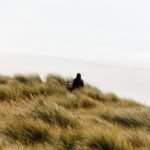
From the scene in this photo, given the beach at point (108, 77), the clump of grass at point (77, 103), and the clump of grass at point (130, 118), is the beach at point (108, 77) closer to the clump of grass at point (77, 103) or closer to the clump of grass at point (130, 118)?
the clump of grass at point (77, 103)

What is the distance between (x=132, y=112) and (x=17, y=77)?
9.53 metres

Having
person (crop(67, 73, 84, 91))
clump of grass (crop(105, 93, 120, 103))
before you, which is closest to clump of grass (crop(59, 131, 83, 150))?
clump of grass (crop(105, 93, 120, 103))

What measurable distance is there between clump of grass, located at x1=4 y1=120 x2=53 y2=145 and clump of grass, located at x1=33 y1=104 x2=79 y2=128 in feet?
2.58

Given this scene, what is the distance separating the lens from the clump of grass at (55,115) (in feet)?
21.3

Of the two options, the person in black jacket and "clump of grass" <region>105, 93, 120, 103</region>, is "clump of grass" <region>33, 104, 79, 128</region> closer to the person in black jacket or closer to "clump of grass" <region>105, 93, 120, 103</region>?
"clump of grass" <region>105, 93, 120, 103</region>

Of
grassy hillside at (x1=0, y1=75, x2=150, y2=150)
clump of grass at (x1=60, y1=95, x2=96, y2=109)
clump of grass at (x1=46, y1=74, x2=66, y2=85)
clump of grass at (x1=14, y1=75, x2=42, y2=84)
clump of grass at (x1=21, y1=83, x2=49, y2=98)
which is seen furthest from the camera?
clump of grass at (x1=46, y1=74, x2=66, y2=85)

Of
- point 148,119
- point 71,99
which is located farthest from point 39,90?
point 148,119

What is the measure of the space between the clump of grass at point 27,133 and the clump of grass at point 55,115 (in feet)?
2.58

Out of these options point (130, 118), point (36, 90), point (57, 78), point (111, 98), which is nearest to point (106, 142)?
point (130, 118)

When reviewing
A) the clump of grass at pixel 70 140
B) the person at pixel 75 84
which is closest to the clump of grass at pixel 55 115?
the clump of grass at pixel 70 140

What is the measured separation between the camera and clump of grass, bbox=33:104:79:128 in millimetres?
6500

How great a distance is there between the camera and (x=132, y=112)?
769 cm

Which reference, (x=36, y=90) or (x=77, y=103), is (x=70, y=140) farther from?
(x=36, y=90)

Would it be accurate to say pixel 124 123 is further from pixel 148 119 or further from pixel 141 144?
pixel 141 144
